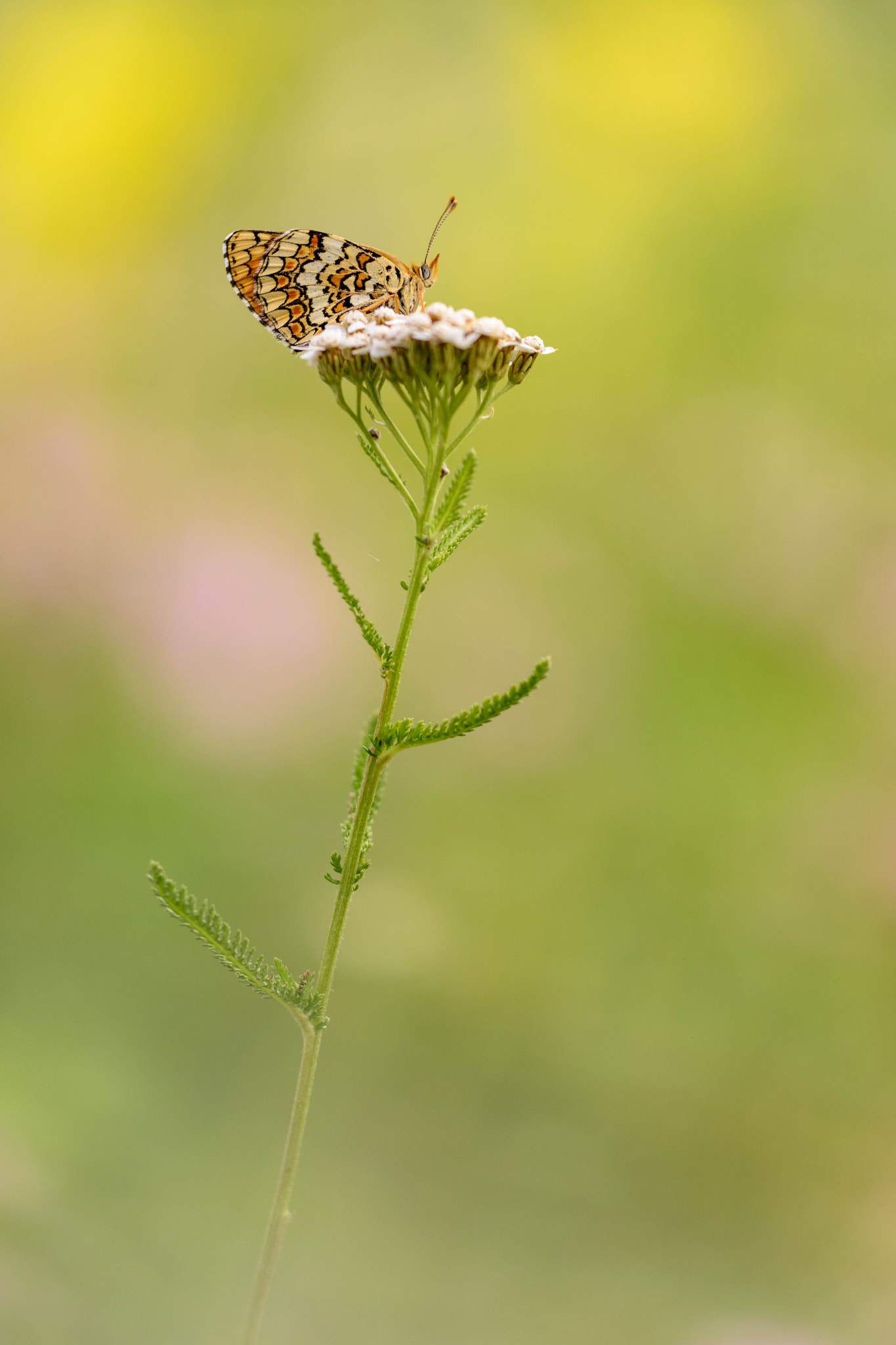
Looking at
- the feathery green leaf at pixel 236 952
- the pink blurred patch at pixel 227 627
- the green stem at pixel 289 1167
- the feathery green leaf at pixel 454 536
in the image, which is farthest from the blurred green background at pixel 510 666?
the feathery green leaf at pixel 454 536

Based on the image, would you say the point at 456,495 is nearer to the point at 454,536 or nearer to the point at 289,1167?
the point at 454,536

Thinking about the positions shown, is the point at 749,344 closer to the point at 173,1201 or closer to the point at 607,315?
the point at 607,315

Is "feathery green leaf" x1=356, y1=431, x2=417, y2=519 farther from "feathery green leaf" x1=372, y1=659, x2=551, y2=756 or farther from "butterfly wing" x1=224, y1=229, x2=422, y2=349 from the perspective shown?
"butterfly wing" x1=224, y1=229, x2=422, y2=349

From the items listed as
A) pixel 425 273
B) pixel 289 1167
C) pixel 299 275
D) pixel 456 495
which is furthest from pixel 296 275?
pixel 289 1167

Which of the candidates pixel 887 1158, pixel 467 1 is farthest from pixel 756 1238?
pixel 467 1

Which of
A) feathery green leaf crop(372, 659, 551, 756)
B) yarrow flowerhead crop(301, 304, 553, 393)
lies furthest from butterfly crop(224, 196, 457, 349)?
feathery green leaf crop(372, 659, 551, 756)

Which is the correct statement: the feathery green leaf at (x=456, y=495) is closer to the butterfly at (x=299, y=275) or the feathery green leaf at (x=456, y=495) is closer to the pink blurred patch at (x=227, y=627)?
the butterfly at (x=299, y=275)
